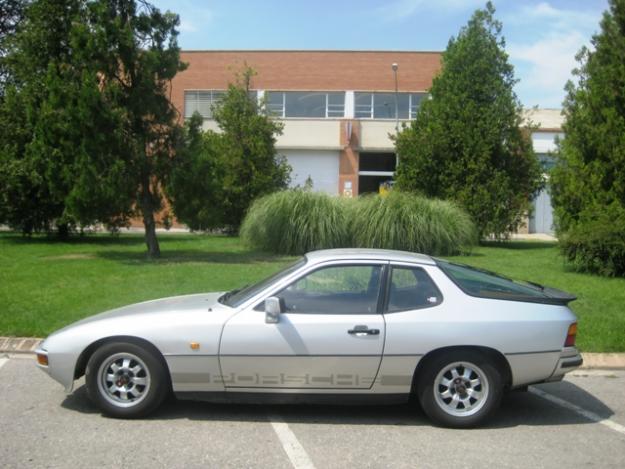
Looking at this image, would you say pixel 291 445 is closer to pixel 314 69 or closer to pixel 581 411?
pixel 581 411

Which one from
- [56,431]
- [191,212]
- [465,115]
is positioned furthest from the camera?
[465,115]

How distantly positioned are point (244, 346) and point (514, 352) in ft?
7.07

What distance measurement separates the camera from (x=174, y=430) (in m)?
5.42

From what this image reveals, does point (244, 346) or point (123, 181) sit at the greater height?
point (123, 181)

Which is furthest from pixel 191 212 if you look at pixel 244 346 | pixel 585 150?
pixel 244 346

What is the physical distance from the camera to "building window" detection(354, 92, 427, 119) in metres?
36.0

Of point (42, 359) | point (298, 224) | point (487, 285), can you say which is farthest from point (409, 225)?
point (42, 359)

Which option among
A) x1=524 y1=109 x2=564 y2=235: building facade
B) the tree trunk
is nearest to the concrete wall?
x1=524 y1=109 x2=564 y2=235: building facade

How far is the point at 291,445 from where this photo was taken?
5152 millimetres

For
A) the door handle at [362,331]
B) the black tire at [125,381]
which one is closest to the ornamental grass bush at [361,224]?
the door handle at [362,331]

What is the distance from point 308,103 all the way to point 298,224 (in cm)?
1952

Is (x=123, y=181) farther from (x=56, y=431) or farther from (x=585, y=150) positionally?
(x=56, y=431)

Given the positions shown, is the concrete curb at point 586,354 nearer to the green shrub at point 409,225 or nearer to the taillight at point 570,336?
the taillight at point 570,336

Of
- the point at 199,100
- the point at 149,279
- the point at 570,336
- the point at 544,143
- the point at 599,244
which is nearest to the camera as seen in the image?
the point at 570,336
